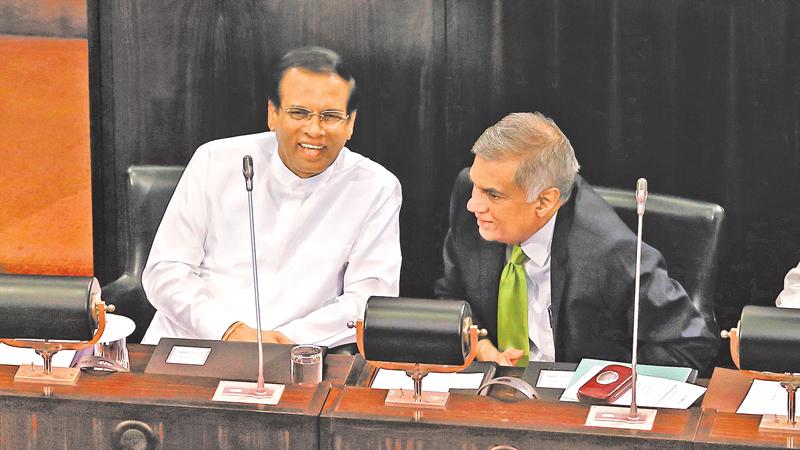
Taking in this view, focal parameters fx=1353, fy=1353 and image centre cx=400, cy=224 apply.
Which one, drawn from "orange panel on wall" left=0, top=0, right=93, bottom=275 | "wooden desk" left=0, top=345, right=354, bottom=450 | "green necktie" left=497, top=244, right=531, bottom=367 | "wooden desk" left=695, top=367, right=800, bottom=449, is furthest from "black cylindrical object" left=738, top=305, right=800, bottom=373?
"orange panel on wall" left=0, top=0, right=93, bottom=275

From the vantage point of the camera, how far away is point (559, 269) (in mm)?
3725

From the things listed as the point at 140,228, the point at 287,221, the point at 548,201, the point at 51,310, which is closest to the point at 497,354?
the point at 548,201

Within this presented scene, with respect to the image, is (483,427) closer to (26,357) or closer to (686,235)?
(26,357)

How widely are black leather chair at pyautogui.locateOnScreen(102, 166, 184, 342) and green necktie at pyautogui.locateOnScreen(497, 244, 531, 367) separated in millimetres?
1105

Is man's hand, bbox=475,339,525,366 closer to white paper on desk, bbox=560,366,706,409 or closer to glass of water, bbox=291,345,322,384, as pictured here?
white paper on desk, bbox=560,366,706,409

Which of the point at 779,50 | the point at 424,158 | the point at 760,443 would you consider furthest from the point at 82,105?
the point at 760,443

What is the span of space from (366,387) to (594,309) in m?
1.15

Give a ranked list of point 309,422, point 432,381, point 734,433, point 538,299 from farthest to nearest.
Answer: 1. point 538,299
2. point 432,381
3. point 309,422
4. point 734,433

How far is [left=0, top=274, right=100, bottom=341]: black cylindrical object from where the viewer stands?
2756 millimetres

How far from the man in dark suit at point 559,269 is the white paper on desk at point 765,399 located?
854mm

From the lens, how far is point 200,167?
4160 millimetres

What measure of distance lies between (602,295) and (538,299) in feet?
0.60

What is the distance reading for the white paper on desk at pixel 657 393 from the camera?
9.36 feet

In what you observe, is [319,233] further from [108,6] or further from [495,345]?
[108,6]
